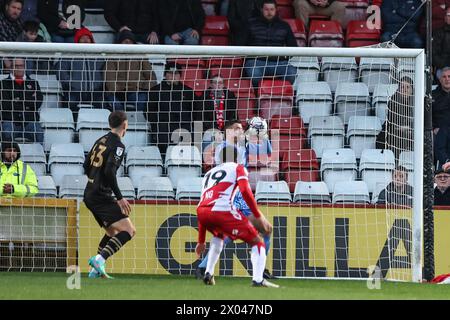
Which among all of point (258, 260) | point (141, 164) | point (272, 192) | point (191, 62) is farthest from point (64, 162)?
point (258, 260)

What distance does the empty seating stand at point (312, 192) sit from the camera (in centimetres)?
1639

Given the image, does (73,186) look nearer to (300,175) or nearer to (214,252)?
(300,175)

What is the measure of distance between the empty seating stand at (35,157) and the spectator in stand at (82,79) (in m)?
0.67

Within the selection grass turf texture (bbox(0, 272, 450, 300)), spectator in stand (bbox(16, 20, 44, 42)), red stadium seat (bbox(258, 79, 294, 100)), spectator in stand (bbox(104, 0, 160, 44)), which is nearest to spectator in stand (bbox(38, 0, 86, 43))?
spectator in stand (bbox(104, 0, 160, 44))

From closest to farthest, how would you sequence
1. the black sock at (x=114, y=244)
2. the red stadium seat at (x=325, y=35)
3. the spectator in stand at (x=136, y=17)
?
the black sock at (x=114, y=244)
the spectator in stand at (x=136, y=17)
the red stadium seat at (x=325, y=35)

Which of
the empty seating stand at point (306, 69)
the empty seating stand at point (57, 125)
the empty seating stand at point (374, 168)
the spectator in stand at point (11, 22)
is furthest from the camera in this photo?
the spectator in stand at point (11, 22)

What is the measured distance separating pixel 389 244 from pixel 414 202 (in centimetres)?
108

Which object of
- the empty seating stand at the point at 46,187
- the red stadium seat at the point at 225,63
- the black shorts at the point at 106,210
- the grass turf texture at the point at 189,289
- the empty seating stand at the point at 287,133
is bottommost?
the grass turf texture at the point at 189,289

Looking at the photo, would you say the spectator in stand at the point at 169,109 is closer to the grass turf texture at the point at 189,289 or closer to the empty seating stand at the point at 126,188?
the empty seating stand at the point at 126,188

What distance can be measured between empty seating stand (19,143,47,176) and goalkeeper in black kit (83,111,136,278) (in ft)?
6.82

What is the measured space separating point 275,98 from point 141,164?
2.02 meters

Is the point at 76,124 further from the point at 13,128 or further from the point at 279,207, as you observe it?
the point at 279,207

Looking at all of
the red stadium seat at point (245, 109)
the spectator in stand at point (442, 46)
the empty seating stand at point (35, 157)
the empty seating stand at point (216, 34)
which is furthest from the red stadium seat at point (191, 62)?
the spectator in stand at point (442, 46)

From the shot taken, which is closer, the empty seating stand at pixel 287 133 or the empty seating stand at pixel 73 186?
the empty seating stand at pixel 73 186
